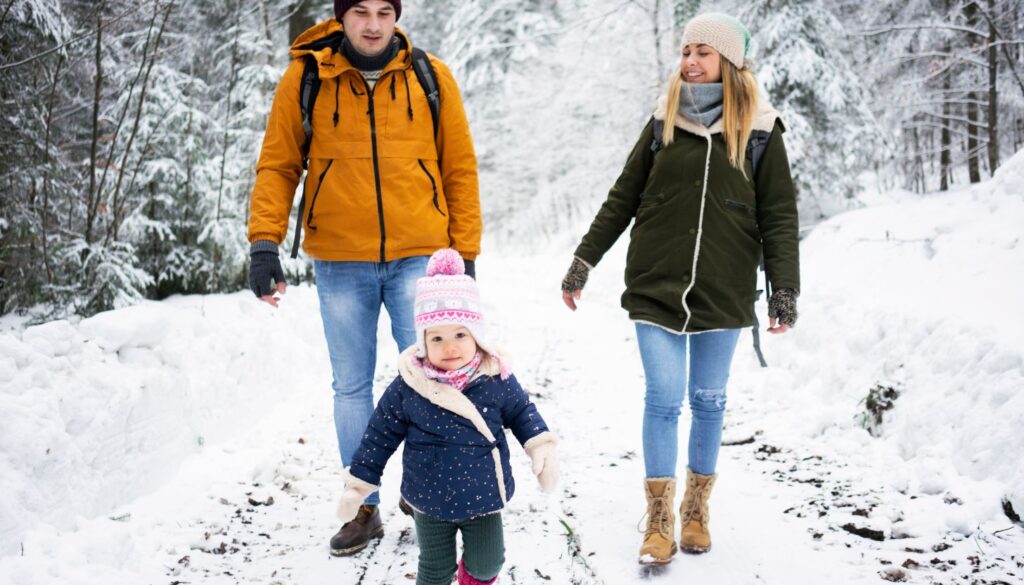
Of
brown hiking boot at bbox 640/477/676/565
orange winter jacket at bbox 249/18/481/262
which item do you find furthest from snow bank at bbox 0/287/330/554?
brown hiking boot at bbox 640/477/676/565

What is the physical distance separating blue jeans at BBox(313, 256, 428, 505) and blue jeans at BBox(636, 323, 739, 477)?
1.16m

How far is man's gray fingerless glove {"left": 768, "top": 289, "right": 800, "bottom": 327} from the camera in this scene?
3004mm

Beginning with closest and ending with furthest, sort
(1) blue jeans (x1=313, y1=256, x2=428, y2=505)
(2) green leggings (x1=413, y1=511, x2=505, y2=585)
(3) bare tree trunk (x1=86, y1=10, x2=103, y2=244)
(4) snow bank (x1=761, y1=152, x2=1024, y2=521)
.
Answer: (2) green leggings (x1=413, y1=511, x2=505, y2=585), (1) blue jeans (x1=313, y1=256, x2=428, y2=505), (4) snow bank (x1=761, y1=152, x2=1024, y2=521), (3) bare tree trunk (x1=86, y1=10, x2=103, y2=244)

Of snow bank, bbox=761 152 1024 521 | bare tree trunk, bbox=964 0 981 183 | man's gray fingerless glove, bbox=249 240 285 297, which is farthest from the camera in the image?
bare tree trunk, bbox=964 0 981 183

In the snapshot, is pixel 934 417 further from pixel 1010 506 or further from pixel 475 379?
pixel 475 379

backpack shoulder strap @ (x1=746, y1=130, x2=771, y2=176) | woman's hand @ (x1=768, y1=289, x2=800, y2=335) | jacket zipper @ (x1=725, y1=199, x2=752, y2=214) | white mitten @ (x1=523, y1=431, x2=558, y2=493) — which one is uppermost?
backpack shoulder strap @ (x1=746, y1=130, x2=771, y2=176)

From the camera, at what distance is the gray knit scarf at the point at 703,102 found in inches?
121

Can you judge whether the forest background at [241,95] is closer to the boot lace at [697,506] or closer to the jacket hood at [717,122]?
the jacket hood at [717,122]

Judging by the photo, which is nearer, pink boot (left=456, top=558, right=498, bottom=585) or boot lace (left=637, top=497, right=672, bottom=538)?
pink boot (left=456, top=558, right=498, bottom=585)

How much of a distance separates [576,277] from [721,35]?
1305 mm

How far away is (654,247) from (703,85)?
78 cm

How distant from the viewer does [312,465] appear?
4.39 meters

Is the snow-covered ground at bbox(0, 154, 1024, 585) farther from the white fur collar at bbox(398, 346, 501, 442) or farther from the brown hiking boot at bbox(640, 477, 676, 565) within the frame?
the white fur collar at bbox(398, 346, 501, 442)

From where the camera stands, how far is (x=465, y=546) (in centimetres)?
236
